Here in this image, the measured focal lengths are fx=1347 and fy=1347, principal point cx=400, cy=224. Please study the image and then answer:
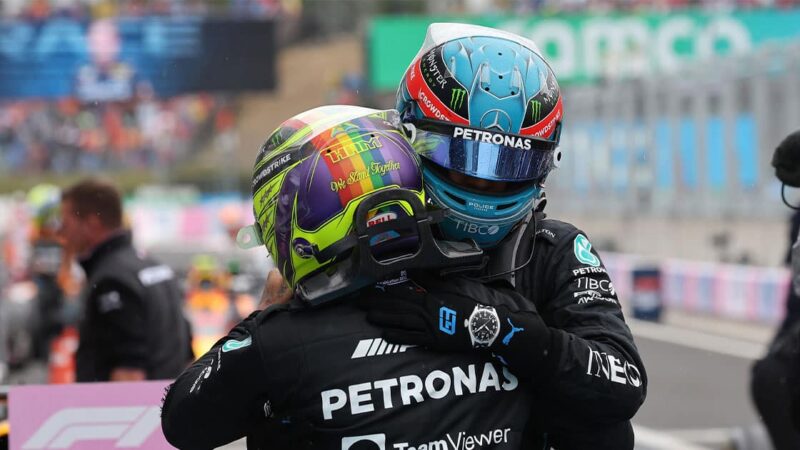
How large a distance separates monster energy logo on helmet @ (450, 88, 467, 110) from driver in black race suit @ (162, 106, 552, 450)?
0.16 meters

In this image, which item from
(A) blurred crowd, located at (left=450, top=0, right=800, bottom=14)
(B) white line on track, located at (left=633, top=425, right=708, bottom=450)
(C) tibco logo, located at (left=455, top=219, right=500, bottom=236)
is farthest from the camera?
(A) blurred crowd, located at (left=450, top=0, right=800, bottom=14)

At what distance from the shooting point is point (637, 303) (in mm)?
19641

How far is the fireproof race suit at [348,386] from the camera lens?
7.87 ft

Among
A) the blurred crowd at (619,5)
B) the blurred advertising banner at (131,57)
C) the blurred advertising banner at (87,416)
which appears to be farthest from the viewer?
the blurred crowd at (619,5)

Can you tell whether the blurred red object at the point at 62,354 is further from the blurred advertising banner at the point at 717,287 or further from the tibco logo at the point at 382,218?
the blurred advertising banner at the point at 717,287

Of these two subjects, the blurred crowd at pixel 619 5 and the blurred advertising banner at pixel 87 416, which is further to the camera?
the blurred crowd at pixel 619 5

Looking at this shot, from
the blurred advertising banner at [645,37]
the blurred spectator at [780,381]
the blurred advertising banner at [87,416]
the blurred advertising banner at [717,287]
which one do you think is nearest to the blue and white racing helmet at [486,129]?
the blurred advertising banner at [87,416]

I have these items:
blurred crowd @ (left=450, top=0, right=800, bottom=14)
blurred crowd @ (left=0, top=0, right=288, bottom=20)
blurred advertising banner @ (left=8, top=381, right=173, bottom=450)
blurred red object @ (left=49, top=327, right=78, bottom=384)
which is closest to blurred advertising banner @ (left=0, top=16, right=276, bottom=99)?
blurred crowd @ (left=0, top=0, right=288, bottom=20)

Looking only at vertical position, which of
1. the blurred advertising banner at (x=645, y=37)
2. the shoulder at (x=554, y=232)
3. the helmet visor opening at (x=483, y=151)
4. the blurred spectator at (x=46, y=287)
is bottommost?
the blurred advertising banner at (x=645, y=37)

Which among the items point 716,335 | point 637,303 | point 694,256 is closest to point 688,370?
point 716,335

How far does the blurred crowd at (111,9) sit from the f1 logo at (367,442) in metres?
30.1

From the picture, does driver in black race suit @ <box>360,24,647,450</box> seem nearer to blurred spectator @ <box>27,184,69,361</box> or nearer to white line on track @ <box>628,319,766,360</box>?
blurred spectator @ <box>27,184,69,361</box>

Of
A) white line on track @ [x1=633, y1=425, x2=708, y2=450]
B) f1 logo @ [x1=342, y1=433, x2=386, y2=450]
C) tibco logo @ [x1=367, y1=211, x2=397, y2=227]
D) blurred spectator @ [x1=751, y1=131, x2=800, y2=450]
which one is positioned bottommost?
white line on track @ [x1=633, y1=425, x2=708, y2=450]

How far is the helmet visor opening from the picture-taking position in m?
2.56
